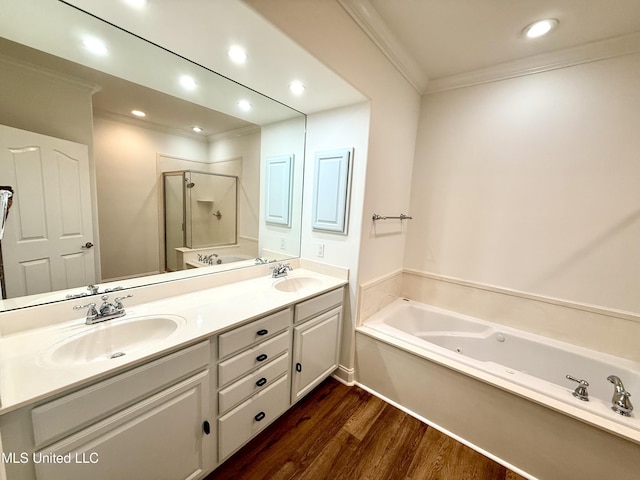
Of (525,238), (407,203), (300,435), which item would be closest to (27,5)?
(300,435)

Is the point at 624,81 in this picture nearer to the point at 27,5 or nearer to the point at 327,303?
the point at 327,303

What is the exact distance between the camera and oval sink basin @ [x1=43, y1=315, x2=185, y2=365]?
99 centimetres

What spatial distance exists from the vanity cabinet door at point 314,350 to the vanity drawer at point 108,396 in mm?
712

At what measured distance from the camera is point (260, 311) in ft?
4.39

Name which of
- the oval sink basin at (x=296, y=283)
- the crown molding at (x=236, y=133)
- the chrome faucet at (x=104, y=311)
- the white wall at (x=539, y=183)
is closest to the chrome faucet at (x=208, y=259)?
the oval sink basin at (x=296, y=283)

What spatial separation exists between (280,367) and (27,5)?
2.01 m

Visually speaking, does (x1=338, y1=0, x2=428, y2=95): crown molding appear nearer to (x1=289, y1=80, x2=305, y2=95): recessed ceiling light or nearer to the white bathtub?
(x1=289, y1=80, x2=305, y2=95): recessed ceiling light

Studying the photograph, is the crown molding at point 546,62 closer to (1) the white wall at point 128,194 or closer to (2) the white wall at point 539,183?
(2) the white wall at point 539,183

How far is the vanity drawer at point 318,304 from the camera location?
159 centimetres

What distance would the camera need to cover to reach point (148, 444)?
0.96 meters

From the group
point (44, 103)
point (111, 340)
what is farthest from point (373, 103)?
point (111, 340)

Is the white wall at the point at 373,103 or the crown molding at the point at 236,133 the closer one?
the white wall at the point at 373,103

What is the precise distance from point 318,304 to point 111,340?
3.69 ft

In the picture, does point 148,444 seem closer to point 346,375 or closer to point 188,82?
point 346,375
